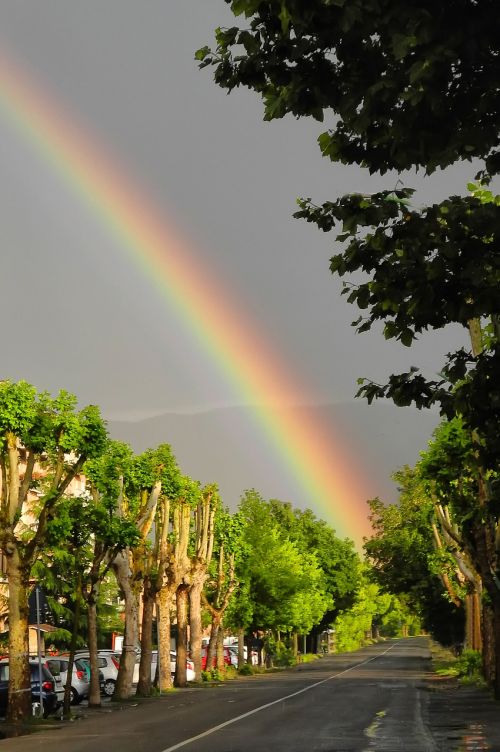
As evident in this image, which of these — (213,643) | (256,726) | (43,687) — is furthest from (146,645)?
(213,643)

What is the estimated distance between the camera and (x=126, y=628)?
44.3 metres

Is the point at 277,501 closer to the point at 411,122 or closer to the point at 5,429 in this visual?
the point at 5,429

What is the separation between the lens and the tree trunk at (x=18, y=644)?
97.5 feet

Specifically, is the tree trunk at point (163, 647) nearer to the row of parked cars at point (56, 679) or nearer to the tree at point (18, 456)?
the row of parked cars at point (56, 679)

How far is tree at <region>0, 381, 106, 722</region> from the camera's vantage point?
29953 millimetres

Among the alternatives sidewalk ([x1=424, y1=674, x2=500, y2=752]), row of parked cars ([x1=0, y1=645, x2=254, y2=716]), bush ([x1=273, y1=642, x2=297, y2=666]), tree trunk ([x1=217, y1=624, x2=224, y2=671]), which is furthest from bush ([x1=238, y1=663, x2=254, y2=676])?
sidewalk ([x1=424, y1=674, x2=500, y2=752])

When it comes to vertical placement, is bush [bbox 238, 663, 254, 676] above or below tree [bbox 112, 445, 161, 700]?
below

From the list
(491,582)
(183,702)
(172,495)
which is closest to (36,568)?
(172,495)

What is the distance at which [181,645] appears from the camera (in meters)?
57.3

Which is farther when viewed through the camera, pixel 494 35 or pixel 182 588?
pixel 182 588

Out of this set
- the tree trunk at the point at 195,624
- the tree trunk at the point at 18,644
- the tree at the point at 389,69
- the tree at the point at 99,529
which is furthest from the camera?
the tree trunk at the point at 195,624

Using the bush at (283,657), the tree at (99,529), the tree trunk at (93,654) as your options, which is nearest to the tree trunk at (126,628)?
the tree at (99,529)

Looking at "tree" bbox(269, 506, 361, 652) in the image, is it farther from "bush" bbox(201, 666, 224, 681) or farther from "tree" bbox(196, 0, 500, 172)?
"tree" bbox(196, 0, 500, 172)

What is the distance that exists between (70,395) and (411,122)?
23964mm
